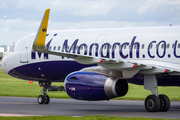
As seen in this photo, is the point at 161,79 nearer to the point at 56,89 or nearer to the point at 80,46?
the point at 80,46

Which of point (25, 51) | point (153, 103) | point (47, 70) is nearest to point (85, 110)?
point (153, 103)

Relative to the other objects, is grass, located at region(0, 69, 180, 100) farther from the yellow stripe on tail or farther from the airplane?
the yellow stripe on tail

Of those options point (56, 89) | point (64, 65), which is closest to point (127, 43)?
point (64, 65)

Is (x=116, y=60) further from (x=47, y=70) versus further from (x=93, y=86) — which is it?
(x=47, y=70)

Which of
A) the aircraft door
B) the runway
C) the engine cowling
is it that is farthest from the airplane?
the aircraft door

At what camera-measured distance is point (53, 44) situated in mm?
21797

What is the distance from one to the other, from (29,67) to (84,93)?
694 centimetres

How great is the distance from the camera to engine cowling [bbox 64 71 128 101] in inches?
651

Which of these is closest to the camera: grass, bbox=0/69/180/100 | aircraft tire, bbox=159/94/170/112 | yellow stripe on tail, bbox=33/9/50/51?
yellow stripe on tail, bbox=33/9/50/51

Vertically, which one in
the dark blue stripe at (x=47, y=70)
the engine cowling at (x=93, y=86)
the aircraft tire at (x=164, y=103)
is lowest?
the aircraft tire at (x=164, y=103)

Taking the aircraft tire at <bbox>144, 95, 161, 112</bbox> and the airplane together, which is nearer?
the airplane

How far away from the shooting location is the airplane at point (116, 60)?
1569 centimetres

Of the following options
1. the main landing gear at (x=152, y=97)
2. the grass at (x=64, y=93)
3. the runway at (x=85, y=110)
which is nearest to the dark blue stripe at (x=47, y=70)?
the runway at (x=85, y=110)

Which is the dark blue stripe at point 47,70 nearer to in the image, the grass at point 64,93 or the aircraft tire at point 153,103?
the aircraft tire at point 153,103
